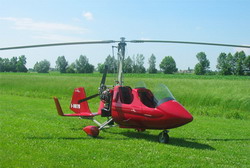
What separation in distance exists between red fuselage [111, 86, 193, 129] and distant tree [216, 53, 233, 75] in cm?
7336

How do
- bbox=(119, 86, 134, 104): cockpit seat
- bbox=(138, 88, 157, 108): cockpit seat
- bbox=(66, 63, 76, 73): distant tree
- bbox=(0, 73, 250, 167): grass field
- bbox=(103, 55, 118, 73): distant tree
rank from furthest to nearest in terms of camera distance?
bbox=(66, 63, 76, 73): distant tree
bbox=(103, 55, 118, 73): distant tree
bbox=(119, 86, 134, 104): cockpit seat
bbox=(138, 88, 157, 108): cockpit seat
bbox=(0, 73, 250, 167): grass field

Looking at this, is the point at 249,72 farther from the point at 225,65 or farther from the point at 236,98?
the point at 236,98

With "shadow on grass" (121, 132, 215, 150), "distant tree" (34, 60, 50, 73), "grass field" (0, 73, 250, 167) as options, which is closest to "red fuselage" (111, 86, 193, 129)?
"grass field" (0, 73, 250, 167)

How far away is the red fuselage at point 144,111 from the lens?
7664mm

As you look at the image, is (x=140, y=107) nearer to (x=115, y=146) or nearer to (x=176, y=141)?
(x=115, y=146)

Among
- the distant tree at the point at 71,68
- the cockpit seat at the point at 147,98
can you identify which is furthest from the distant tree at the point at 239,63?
the cockpit seat at the point at 147,98

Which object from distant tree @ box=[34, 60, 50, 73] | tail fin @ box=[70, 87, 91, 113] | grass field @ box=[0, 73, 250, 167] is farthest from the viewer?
distant tree @ box=[34, 60, 50, 73]

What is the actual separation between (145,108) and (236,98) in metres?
11.6

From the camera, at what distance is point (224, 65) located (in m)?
81.2

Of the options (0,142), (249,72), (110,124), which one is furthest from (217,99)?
(249,72)

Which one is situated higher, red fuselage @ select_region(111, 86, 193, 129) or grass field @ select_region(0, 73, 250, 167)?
red fuselage @ select_region(111, 86, 193, 129)

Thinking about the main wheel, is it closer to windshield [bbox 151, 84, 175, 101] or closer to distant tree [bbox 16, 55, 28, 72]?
windshield [bbox 151, 84, 175, 101]

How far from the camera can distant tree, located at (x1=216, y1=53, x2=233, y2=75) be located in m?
77.7

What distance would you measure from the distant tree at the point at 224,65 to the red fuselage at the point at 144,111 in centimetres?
7336
